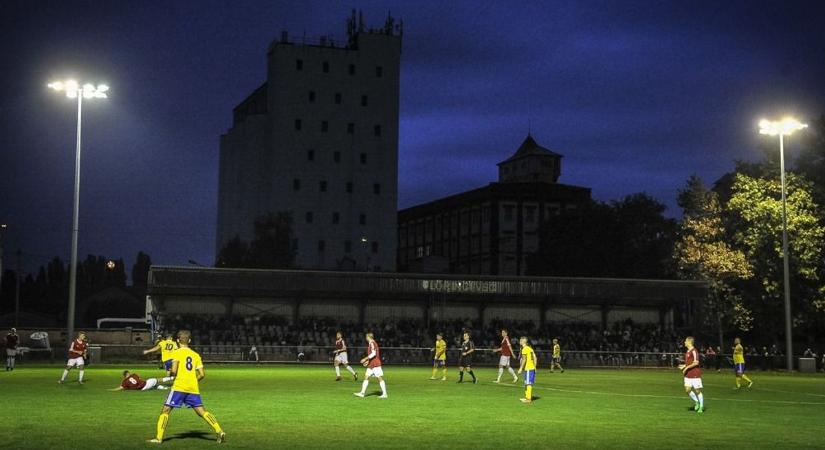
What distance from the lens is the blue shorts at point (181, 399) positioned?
16797 mm

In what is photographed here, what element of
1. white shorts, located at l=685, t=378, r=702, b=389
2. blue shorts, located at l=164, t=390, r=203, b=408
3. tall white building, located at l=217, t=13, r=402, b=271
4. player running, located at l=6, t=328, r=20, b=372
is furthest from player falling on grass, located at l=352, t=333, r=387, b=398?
tall white building, located at l=217, t=13, r=402, b=271

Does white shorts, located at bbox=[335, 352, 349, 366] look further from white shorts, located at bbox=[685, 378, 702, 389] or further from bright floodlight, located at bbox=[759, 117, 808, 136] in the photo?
bright floodlight, located at bbox=[759, 117, 808, 136]

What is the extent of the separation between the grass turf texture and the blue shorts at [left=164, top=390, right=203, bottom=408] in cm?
84

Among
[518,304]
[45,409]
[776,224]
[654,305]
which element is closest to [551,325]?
[518,304]

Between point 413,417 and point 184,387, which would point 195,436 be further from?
point 413,417

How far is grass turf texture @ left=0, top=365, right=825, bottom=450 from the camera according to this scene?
59.7 ft

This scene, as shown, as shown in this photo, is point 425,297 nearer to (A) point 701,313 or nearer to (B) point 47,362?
(A) point 701,313

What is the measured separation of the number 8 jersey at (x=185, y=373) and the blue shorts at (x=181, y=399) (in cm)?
8

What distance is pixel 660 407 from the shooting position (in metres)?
27.5

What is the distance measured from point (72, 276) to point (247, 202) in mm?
71300

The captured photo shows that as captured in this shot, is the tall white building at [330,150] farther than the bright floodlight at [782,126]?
Yes

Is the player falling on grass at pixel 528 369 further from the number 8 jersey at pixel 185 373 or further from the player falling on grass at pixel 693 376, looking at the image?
the number 8 jersey at pixel 185 373

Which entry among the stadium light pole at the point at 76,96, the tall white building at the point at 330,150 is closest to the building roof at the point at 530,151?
the tall white building at the point at 330,150

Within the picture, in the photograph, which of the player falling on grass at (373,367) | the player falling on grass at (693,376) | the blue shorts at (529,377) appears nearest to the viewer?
the player falling on grass at (693,376)
